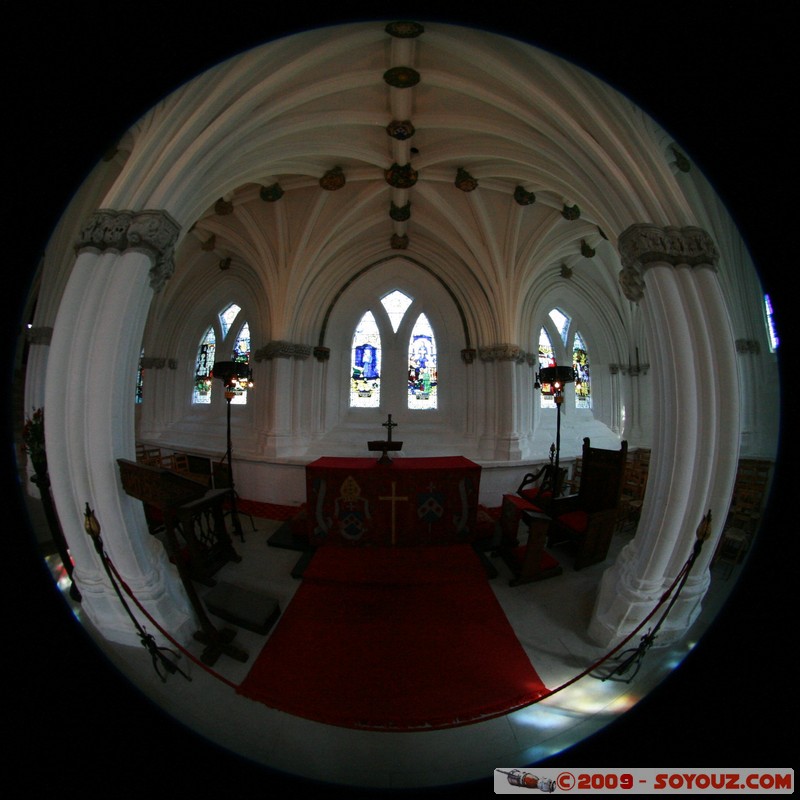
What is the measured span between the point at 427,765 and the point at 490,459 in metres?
3.42

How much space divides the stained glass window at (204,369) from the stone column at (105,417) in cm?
67

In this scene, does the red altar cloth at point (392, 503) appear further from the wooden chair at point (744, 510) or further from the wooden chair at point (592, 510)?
the wooden chair at point (744, 510)

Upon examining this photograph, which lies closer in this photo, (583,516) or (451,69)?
(583,516)

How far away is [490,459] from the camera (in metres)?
3.74

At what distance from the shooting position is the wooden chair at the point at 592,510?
944 mm

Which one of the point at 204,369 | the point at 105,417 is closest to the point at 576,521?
the point at 105,417

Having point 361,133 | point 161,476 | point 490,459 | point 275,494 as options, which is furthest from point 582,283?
point 161,476

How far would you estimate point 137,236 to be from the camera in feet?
3.44

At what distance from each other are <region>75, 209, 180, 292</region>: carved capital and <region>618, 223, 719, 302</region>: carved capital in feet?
5.92

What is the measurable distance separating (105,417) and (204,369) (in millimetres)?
962

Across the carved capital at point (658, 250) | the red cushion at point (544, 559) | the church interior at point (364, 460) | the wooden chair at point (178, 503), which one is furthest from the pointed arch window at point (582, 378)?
the wooden chair at point (178, 503)

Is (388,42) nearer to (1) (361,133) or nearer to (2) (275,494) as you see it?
(1) (361,133)

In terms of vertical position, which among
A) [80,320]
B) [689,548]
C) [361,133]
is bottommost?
[689,548]

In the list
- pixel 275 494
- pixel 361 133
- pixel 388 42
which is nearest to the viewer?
pixel 388 42
